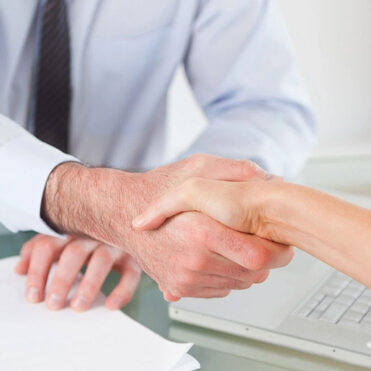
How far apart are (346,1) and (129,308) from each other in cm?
206

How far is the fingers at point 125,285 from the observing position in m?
0.89

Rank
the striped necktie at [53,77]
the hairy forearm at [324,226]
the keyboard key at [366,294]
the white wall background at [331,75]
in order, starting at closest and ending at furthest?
the hairy forearm at [324,226] < the keyboard key at [366,294] < the striped necktie at [53,77] < the white wall background at [331,75]

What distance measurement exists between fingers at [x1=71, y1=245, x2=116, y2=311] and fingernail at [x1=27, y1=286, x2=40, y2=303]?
0.16 ft

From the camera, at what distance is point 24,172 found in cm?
94

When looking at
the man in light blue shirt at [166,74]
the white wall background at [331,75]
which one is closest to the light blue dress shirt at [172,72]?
the man in light blue shirt at [166,74]

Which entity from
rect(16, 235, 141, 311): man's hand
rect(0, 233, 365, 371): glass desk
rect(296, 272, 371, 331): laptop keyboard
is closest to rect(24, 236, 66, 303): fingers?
rect(16, 235, 141, 311): man's hand

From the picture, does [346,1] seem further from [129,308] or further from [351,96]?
[129,308]

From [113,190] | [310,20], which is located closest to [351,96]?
[310,20]

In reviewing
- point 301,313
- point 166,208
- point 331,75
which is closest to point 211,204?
point 166,208

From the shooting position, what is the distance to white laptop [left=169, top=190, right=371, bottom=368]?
77cm

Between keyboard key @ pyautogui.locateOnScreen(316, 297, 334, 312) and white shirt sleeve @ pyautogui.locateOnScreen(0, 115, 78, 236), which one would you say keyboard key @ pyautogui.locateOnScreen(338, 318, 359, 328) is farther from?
white shirt sleeve @ pyautogui.locateOnScreen(0, 115, 78, 236)

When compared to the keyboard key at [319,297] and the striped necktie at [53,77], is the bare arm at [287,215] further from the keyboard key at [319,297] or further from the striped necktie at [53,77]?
the striped necktie at [53,77]

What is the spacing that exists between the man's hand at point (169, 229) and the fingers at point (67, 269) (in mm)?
31

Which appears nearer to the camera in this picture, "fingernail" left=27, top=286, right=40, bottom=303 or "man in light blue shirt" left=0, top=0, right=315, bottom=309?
"fingernail" left=27, top=286, right=40, bottom=303
